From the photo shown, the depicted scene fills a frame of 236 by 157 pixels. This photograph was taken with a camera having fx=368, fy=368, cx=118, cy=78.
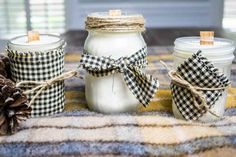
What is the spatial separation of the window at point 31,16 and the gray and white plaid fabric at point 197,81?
1.77m

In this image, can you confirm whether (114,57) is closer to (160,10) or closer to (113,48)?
(113,48)

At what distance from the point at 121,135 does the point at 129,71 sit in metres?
0.10

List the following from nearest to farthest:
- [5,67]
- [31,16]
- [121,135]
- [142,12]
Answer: [121,135] < [5,67] < [31,16] < [142,12]

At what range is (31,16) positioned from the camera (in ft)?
7.75

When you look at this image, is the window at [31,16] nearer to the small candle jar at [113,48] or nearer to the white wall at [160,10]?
the white wall at [160,10]

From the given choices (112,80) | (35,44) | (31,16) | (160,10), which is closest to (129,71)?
(112,80)

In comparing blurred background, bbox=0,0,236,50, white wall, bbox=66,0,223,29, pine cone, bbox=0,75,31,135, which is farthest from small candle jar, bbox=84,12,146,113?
white wall, bbox=66,0,223,29

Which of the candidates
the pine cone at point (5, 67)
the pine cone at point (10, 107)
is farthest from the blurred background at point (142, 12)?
the pine cone at point (10, 107)

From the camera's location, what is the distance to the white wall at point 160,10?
98.7 inches

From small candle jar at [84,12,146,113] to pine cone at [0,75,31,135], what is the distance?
12 cm

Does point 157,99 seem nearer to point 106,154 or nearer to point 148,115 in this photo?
point 148,115

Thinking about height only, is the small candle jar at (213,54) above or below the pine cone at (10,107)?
above

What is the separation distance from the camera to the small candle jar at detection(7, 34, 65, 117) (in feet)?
1.67

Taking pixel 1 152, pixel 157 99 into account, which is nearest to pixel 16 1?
pixel 157 99
